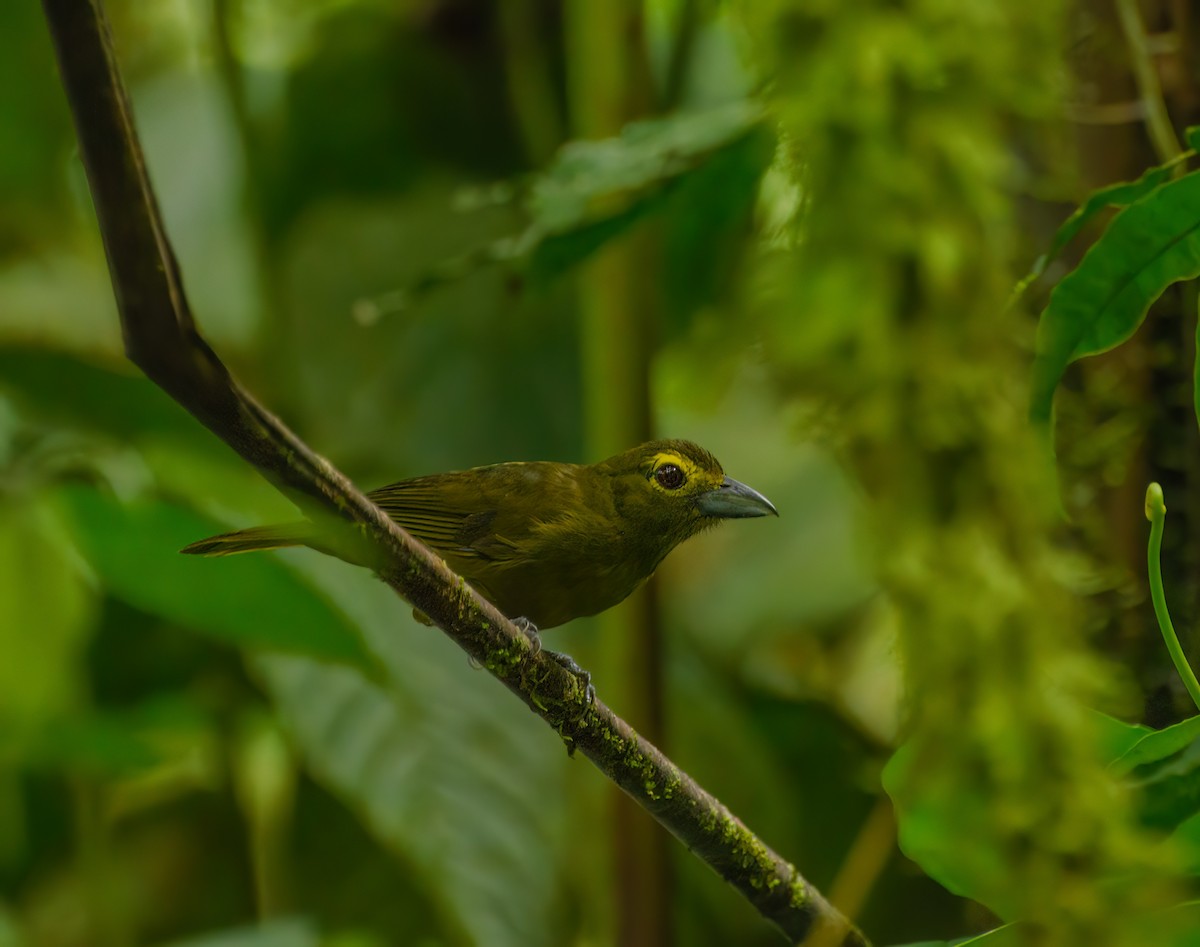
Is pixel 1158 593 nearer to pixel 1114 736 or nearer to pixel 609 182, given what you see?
pixel 1114 736

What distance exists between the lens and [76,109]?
1.29ft

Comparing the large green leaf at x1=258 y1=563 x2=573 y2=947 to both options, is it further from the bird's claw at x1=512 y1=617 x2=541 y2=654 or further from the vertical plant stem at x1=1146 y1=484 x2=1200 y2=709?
the vertical plant stem at x1=1146 y1=484 x2=1200 y2=709

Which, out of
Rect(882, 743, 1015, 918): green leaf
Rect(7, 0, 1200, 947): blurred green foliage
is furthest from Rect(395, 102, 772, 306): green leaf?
Rect(882, 743, 1015, 918): green leaf

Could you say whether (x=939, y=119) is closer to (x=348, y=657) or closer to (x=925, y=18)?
(x=925, y=18)

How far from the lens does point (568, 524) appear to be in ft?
3.53

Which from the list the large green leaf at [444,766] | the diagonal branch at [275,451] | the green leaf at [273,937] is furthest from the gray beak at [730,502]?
the green leaf at [273,937]

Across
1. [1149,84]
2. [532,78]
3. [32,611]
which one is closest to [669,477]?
[1149,84]

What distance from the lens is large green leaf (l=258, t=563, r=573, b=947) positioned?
1.62m

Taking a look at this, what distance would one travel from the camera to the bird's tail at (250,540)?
2.64 feet

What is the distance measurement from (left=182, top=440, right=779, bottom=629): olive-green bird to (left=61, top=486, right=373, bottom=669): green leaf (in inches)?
10.2

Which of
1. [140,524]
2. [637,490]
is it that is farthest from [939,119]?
[140,524]

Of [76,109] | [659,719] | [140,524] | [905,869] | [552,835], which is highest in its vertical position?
[76,109]

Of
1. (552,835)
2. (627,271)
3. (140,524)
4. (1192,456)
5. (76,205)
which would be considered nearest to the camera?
(1192,456)

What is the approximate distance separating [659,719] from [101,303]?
162 cm
